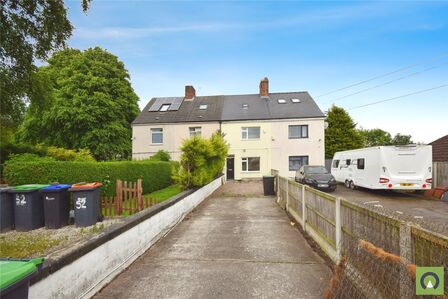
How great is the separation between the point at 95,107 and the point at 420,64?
26314mm

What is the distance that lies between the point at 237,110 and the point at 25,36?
19.7 metres

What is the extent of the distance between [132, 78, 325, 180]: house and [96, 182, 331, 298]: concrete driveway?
18.0 meters

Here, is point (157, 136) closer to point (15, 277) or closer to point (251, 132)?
point (251, 132)

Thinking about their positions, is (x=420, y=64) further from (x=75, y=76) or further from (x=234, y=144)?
(x=75, y=76)

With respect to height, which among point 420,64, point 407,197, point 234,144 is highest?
point 420,64

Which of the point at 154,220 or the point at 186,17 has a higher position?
the point at 186,17

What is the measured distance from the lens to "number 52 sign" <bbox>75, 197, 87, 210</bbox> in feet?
24.2

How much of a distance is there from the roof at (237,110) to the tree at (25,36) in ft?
52.0

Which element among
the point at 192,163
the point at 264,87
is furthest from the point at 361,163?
the point at 264,87

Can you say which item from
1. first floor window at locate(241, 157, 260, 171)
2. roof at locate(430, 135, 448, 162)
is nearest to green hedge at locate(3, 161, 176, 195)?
first floor window at locate(241, 157, 260, 171)

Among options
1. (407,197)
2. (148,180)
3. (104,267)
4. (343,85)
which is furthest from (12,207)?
(343,85)

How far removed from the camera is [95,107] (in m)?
24.7

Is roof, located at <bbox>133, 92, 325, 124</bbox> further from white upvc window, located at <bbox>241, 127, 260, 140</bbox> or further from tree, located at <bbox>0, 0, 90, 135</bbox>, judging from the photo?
tree, located at <bbox>0, 0, 90, 135</bbox>

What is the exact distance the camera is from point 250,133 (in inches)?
1025
